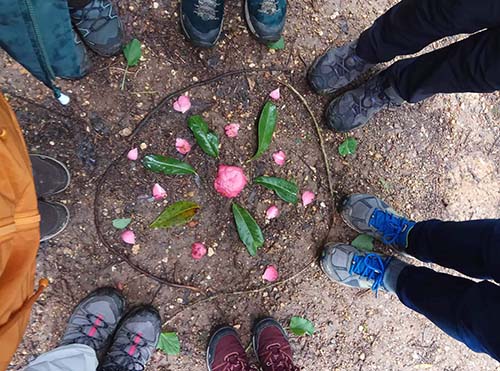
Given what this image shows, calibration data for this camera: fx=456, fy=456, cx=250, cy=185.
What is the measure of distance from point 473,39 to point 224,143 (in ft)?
3.28

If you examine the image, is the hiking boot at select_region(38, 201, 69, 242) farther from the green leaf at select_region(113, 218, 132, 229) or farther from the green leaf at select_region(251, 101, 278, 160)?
the green leaf at select_region(251, 101, 278, 160)

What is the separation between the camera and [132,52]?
1846 millimetres

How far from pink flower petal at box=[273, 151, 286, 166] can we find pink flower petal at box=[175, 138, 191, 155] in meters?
0.38

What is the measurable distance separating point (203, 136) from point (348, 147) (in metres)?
0.67

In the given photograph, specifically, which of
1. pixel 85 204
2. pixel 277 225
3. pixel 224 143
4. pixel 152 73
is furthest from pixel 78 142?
pixel 277 225

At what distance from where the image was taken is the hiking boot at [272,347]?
6.20 ft

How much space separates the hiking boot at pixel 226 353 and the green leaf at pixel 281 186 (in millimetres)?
616

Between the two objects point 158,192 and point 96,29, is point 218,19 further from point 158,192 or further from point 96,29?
point 158,192

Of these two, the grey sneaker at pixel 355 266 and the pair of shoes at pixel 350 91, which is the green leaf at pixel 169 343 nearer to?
the grey sneaker at pixel 355 266

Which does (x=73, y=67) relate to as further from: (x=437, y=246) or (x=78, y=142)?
(x=437, y=246)

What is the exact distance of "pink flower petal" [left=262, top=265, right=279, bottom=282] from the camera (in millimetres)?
2004

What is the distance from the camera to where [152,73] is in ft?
6.17

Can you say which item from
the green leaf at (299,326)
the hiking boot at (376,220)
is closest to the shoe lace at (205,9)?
the hiking boot at (376,220)

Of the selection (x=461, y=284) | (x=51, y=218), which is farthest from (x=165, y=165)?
(x=461, y=284)
